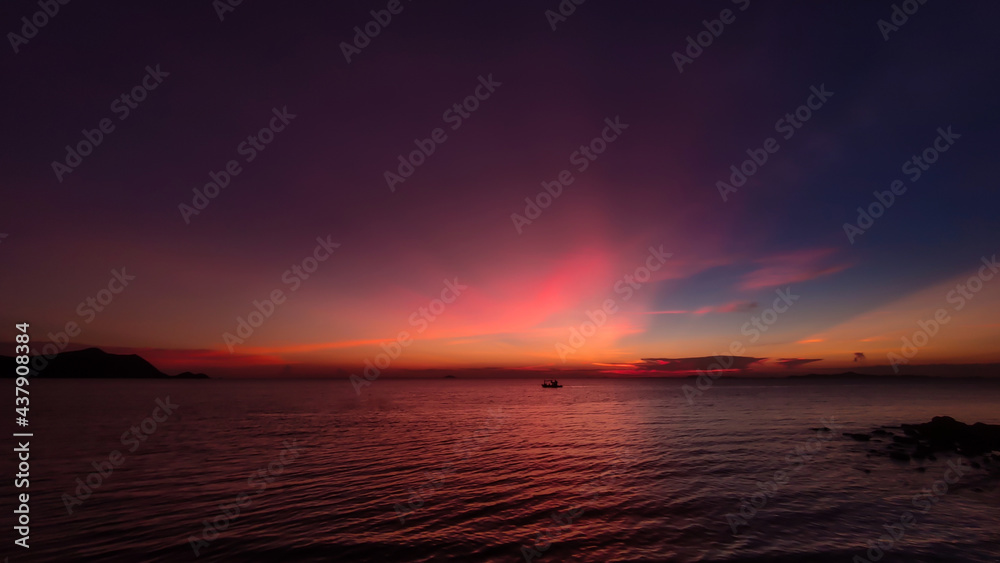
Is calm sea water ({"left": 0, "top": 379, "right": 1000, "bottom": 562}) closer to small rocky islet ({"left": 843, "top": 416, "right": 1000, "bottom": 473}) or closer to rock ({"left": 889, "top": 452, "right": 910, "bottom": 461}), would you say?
rock ({"left": 889, "top": 452, "right": 910, "bottom": 461})

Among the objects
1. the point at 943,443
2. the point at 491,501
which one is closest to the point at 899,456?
the point at 943,443

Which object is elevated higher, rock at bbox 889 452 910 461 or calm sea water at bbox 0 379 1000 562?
calm sea water at bbox 0 379 1000 562

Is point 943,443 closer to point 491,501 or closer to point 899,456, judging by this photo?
point 899,456

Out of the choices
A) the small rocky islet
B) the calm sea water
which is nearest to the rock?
the small rocky islet

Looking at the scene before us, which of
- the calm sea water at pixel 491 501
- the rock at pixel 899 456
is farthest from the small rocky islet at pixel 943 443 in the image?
the calm sea water at pixel 491 501

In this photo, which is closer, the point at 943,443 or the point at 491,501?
the point at 491,501

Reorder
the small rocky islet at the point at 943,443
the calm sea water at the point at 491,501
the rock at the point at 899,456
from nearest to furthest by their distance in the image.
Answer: the calm sea water at the point at 491,501, the rock at the point at 899,456, the small rocky islet at the point at 943,443

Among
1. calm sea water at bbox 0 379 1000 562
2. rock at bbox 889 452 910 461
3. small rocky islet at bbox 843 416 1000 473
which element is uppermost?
calm sea water at bbox 0 379 1000 562

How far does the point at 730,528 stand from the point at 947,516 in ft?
36.1

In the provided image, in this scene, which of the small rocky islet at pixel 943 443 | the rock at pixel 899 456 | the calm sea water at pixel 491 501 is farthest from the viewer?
the small rocky islet at pixel 943 443

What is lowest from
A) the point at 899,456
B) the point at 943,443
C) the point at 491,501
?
the point at 943,443

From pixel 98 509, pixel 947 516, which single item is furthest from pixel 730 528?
pixel 98 509

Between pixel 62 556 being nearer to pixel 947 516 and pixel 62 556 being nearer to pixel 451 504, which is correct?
pixel 451 504

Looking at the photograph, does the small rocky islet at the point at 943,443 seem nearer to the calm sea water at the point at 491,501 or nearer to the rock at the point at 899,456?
the rock at the point at 899,456
